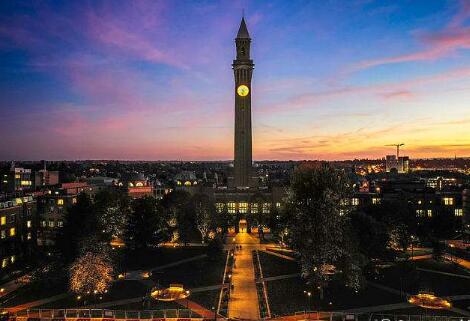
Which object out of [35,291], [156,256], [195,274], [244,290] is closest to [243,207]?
[156,256]

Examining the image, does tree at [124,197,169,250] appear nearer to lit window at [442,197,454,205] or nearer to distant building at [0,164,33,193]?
lit window at [442,197,454,205]

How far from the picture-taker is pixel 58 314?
46.1 meters

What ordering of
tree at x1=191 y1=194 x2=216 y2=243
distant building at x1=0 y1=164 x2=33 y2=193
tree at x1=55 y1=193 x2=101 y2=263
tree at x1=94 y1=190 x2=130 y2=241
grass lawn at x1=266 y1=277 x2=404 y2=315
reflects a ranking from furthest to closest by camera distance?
distant building at x1=0 y1=164 x2=33 y2=193 → tree at x1=191 y1=194 x2=216 y2=243 → tree at x1=94 y1=190 x2=130 y2=241 → tree at x1=55 y1=193 x2=101 y2=263 → grass lawn at x1=266 y1=277 x2=404 y2=315

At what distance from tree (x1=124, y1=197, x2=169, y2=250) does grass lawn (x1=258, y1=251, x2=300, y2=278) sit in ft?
61.7

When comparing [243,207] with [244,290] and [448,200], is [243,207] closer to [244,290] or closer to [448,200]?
[448,200]

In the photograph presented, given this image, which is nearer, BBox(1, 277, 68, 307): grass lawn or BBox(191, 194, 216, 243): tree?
BBox(1, 277, 68, 307): grass lawn

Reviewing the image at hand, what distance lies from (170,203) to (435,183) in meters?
129

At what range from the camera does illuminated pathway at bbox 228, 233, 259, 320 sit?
4691 cm

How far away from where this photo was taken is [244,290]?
55.4m

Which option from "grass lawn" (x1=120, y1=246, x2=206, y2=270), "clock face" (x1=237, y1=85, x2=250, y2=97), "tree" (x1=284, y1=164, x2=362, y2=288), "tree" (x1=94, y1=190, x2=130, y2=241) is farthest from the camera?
"clock face" (x1=237, y1=85, x2=250, y2=97)

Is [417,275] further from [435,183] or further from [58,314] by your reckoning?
[435,183]

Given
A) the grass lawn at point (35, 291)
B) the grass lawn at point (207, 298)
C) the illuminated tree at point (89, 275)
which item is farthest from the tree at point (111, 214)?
the grass lawn at point (207, 298)

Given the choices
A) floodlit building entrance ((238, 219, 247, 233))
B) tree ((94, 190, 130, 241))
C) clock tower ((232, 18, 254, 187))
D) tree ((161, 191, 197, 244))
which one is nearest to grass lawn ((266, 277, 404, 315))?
tree ((161, 191, 197, 244))

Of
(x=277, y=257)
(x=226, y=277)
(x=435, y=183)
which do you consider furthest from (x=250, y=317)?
(x=435, y=183)
